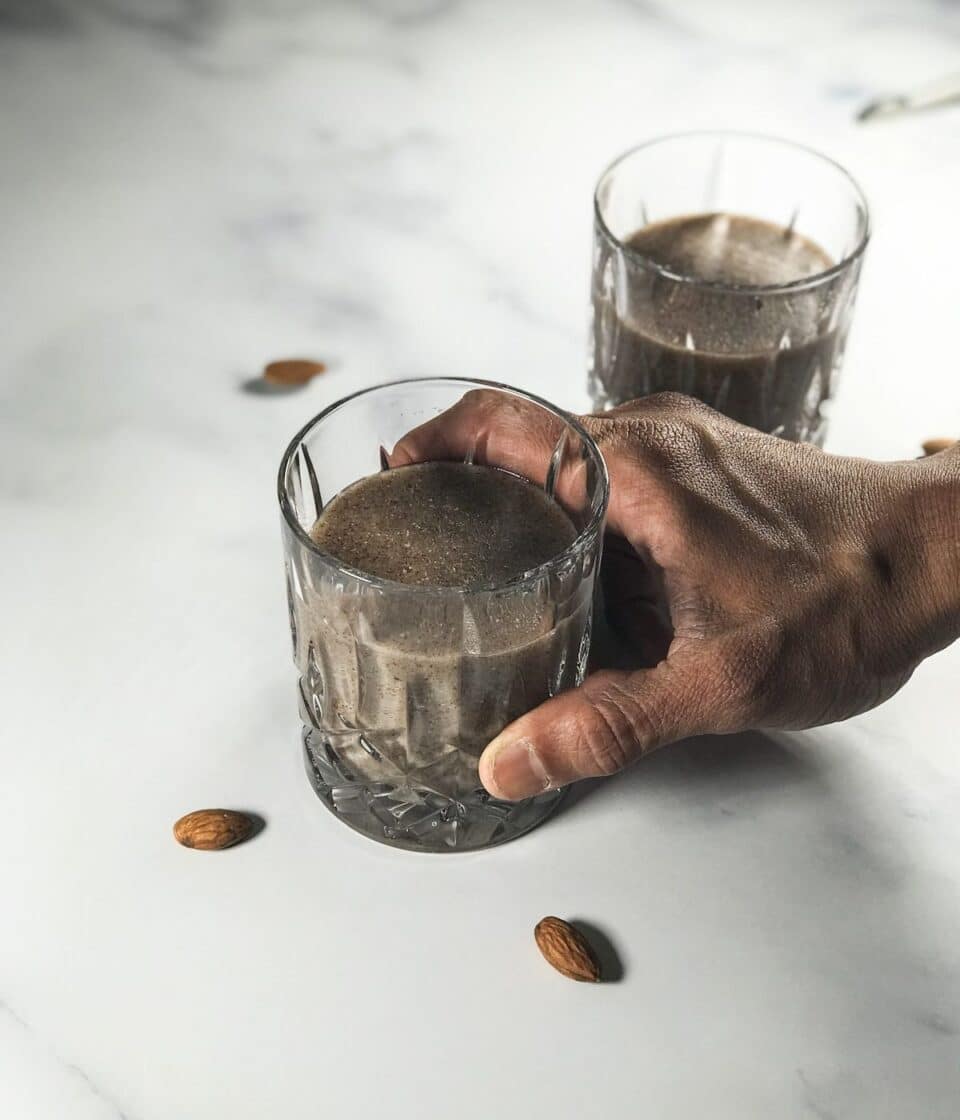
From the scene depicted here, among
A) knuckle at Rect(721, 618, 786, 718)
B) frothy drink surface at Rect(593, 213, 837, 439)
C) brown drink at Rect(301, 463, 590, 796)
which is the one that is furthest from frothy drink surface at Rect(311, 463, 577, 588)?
frothy drink surface at Rect(593, 213, 837, 439)

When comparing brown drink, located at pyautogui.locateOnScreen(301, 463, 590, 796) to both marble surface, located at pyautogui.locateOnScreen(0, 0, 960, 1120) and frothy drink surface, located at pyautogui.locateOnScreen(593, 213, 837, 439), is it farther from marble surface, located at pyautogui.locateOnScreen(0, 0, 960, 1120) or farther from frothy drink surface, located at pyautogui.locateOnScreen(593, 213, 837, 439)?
frothy drink surface, located at pyautogui.locateOnScreen(593, 213, 837, 439)

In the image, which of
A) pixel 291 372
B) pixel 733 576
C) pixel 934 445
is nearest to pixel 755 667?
pixel 733 576

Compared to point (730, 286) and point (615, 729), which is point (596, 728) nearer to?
point (615, 729)

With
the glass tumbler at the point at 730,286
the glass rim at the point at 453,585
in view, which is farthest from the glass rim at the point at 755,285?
the glass rim at the point at 453,585

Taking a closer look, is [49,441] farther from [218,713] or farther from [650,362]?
[650,362]

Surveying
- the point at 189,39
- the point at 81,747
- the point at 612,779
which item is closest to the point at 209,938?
the point at 81,747
